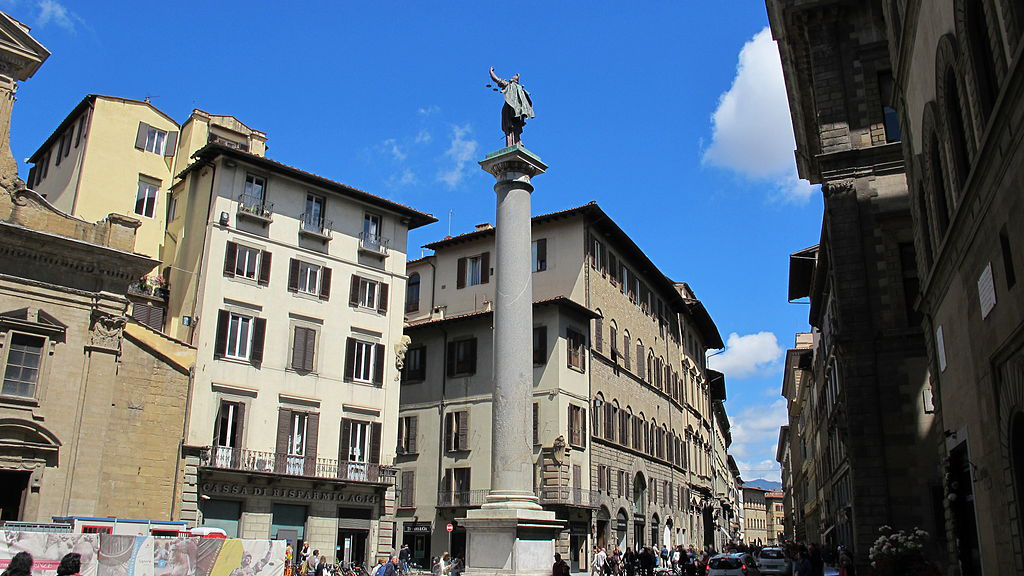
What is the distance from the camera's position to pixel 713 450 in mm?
76938

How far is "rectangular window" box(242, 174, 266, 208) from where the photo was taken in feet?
115

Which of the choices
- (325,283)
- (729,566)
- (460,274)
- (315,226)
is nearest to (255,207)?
(315,226)

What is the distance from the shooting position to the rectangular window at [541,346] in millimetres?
40281

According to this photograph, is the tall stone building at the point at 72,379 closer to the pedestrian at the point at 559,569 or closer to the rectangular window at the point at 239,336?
the rectangular window at the point at 239,336

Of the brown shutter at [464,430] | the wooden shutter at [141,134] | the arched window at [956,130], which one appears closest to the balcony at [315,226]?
the wooden shutter at [141,134]

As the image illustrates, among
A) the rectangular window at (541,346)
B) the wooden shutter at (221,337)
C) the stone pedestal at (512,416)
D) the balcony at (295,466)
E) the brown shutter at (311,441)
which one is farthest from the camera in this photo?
the rectangular window at (541,346)

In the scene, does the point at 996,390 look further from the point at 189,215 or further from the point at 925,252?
the point at 189,215

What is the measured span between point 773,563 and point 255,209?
26287 millimetres

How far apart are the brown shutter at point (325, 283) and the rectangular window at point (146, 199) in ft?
29.1

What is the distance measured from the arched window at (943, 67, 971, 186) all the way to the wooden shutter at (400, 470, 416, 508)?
108ft

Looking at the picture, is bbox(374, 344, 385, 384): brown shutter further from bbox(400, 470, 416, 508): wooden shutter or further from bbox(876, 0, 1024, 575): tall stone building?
bbox(876, 0, 1024, 575): tall stone building

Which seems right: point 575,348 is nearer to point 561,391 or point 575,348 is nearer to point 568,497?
point 561,391

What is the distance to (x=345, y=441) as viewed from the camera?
118 feet

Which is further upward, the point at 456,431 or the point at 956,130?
the point at 956,130
